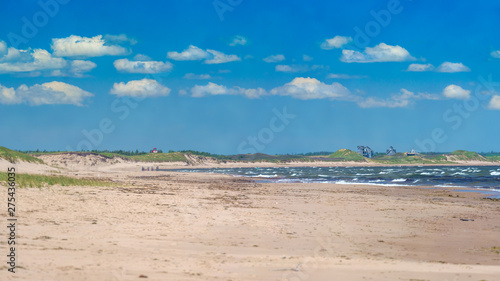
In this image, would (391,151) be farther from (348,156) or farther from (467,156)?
(467,156)

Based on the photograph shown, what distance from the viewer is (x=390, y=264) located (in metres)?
8.95

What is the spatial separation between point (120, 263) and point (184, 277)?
1.30 m

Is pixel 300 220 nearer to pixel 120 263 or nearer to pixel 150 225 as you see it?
pixel 150 225

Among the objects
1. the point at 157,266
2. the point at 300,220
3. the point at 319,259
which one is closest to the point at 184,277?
the point at 157,266

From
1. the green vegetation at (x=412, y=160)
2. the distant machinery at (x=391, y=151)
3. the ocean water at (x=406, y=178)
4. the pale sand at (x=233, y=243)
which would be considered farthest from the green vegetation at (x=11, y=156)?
the distant machinery at (x=391, y=151)

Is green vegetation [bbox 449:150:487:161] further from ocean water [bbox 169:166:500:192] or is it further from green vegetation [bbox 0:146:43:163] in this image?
green vegetation [bbox 0:146:43:163]

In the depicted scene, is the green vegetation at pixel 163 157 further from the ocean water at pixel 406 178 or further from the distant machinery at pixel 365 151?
the distant machinery at pixel 365 151

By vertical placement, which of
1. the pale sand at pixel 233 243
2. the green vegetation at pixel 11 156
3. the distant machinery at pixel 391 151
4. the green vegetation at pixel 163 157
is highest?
the distant machinery at pixel 391 151

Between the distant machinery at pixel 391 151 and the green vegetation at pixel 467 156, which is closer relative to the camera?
the green vegetation at pixel 467 156

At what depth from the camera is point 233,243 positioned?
34.3 ft

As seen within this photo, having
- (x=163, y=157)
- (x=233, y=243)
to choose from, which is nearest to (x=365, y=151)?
(x=163, y=157)

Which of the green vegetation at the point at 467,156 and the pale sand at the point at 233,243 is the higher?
the green vegetation at the point at 467,156

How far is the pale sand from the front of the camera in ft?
25.9

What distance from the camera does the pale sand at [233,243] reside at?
789cm
